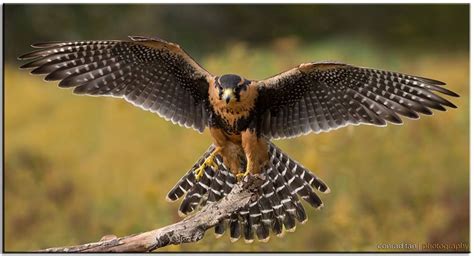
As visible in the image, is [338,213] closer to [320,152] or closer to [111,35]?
[320,152]

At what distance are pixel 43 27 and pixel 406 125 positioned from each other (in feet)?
18.5

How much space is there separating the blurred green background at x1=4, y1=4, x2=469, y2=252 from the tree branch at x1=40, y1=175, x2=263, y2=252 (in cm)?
132

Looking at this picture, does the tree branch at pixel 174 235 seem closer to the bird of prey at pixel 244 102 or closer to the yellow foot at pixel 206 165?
the bird of prey at pixel 244 102

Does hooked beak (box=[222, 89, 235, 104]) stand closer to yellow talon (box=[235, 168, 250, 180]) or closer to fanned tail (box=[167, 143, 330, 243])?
yellow talon (box=[235, 168, 250, 180])

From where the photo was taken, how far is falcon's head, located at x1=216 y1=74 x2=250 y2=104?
20.4 feet

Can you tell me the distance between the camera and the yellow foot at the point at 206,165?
6.68 metres

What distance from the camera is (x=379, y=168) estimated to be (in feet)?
33.1

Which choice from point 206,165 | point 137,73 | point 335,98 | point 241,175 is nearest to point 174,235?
point 241,175

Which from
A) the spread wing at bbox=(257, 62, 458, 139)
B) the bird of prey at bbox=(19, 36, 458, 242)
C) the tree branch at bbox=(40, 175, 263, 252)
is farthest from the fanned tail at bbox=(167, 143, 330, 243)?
the tree branch at bbox=(40, 175, 263, 252)

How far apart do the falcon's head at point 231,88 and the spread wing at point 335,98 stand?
262 millimetres

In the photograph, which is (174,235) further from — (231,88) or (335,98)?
(335,98)

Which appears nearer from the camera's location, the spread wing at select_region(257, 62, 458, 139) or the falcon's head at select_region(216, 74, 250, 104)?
the falcon's head at select_region(216, 74, 250, 104)

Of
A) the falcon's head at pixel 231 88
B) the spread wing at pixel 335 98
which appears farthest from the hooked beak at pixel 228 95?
the spread wing at pixel 335 98

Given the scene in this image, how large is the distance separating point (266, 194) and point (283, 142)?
3162mm
